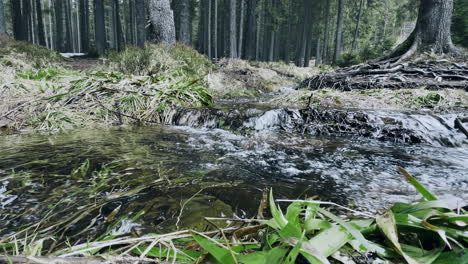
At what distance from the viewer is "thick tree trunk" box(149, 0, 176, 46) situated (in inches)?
284

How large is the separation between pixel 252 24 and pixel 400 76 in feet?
43.9

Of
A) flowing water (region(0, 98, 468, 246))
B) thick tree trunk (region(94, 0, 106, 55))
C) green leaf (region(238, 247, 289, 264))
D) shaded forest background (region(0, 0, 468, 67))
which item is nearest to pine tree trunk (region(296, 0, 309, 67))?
shaded forest background (region(0, 0, 468, 67))

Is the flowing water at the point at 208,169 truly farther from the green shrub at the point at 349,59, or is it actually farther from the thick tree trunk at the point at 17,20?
the thick tree trunk at the point at 17,20

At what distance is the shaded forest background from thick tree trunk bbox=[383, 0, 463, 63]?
3908 millimetres

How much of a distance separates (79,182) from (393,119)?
3.51 m

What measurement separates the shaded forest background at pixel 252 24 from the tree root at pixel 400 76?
5061 millimetres

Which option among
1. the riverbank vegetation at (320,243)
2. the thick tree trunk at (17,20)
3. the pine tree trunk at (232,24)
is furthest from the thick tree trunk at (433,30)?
the thick tree trunk at (17,20)

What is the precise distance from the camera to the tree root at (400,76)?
5125 mm

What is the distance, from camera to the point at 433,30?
21.7 feet

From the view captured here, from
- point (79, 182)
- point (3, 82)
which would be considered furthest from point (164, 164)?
point (3, 82)

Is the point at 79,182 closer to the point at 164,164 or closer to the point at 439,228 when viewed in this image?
the point at 164,164

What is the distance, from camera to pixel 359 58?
45.1ft

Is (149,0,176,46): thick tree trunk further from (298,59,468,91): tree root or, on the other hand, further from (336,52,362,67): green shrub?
(336,52,362,67): green shrub

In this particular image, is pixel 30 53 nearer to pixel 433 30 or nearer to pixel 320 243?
pixel 320 243
